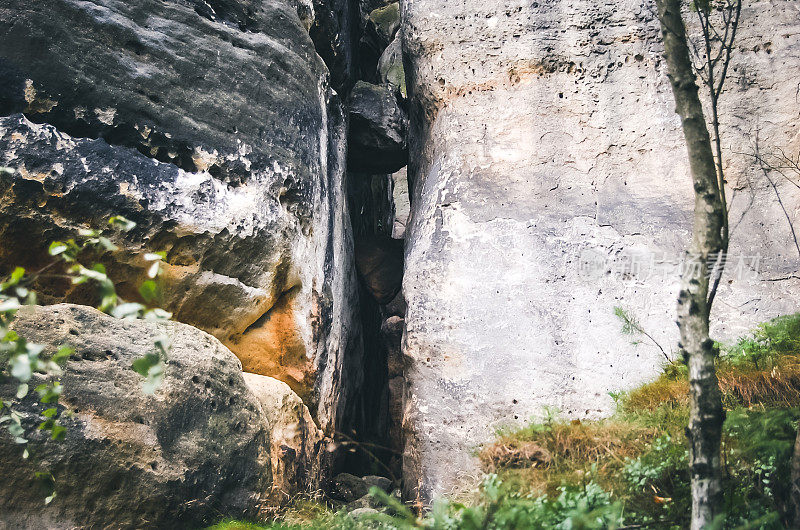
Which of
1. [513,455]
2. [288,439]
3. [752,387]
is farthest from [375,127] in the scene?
[752,387]

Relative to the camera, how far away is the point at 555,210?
5621 mm

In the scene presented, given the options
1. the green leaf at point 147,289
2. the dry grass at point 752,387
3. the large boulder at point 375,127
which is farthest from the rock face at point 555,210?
the green leaf at point 147,289

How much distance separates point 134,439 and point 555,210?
3882mm

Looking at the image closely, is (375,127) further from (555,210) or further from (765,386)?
(765,386)

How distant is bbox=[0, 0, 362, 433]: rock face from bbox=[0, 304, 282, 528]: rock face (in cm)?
57

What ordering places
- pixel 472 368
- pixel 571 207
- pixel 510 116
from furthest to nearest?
1. pixel 510 116
2. pixel 571 207
3. pixel 472 368

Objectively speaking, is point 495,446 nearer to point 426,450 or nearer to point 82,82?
point 426,450

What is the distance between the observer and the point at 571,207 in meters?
5.61

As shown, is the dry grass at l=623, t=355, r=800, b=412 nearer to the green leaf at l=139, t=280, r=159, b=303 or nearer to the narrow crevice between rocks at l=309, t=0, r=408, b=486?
the narrow crevice between rocks at l=309, t=0, r=408, b=486

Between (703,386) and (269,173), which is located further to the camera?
(269,173)

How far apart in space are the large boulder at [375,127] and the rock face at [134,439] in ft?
13.0

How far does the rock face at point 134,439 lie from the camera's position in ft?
11.0

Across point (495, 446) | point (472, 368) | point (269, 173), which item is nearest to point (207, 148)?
point (269, 173)

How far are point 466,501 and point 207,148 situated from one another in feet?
10.7
